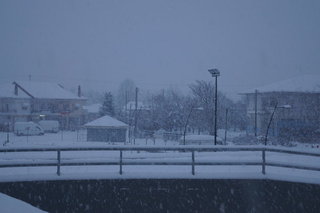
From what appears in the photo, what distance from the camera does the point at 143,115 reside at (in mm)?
55781

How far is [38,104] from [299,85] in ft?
127

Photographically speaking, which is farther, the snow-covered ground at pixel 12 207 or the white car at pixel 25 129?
the white car at pixel 25 129

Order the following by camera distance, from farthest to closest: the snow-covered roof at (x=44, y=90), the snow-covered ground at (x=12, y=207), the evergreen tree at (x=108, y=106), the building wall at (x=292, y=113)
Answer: the evergreen tree at (x=108, y=106), the snow-covered roof at (x=44, y=90), the building wall at (x=292, y=113), the snow-covered ground at (x=12, y=207)

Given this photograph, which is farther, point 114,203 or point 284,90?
point 284,90

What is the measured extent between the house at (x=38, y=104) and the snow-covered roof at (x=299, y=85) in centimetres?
2944

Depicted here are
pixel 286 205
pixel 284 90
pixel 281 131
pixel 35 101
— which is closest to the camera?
pixel 286 205

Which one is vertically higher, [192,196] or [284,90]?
[284,90]

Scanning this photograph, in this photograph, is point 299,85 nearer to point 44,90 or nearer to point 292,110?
point 292,110

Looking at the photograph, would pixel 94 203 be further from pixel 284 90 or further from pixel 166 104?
pixel 166 104

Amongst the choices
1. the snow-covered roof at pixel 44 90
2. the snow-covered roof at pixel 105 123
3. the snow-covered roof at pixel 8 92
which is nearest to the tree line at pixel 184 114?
the snow-covered roof at pixel 105 123

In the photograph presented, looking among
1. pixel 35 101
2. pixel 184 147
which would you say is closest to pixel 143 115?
pixel 35 101

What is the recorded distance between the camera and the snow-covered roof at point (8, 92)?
49.8m

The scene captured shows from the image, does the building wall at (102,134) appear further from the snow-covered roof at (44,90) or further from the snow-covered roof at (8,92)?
the snow-covered roof at (44,90)

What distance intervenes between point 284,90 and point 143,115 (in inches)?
905
